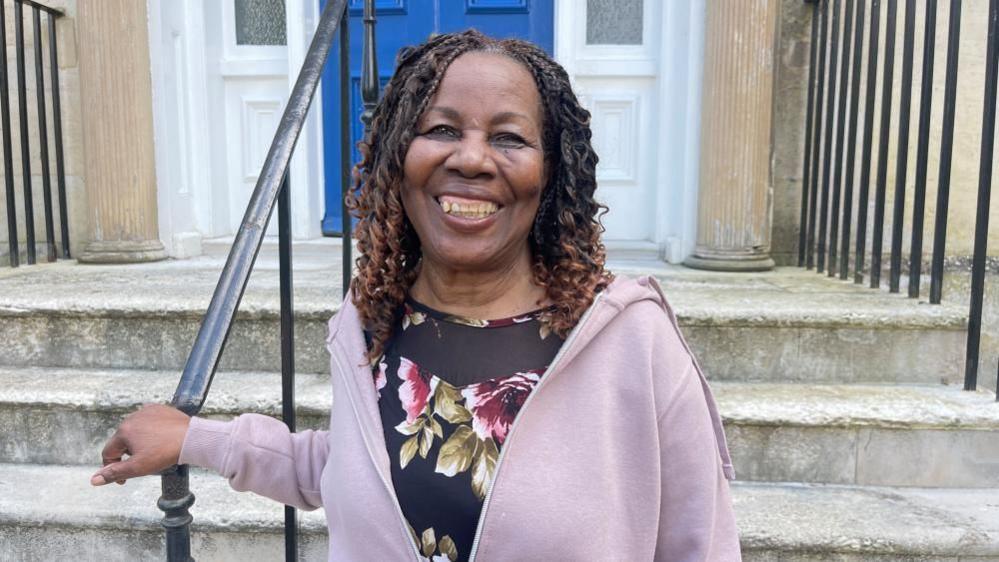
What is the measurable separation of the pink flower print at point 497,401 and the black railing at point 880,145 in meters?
2.05

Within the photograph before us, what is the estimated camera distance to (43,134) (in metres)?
3.80

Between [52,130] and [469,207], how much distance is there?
3.66 metres

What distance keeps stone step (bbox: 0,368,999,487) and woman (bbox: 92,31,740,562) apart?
1124 millimetres

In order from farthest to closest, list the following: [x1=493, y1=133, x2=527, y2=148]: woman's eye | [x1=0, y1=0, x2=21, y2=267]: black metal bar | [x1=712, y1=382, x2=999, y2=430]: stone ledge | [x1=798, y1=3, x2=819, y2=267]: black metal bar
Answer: [x1=798, y1=3, x2=819, y2=267]: black metal bar < [x1=0, y1=0, x2=21, y2=267]: black metal bar < [x1=712, y1=382, x2=999, y2=430]: stone ledge < [x1=493, y1=133, x2=527, y2=148]: woman's eye

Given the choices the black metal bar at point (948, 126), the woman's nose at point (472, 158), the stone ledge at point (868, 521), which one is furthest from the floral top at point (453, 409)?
the black metal bar at point (948, 126)

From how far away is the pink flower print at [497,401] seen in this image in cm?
121

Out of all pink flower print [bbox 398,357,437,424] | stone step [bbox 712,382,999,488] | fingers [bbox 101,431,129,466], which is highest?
pink flower print [bbox 398,357,437,424]

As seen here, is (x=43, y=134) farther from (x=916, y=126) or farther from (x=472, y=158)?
(x=916, y=126)

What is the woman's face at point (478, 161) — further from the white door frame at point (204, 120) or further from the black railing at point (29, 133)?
the black railing at point (29, 133)

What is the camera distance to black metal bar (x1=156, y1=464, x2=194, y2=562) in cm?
127

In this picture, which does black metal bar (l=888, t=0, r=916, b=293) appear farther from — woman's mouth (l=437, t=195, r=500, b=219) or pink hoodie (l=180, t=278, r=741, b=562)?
woman's mouth (l=437, t=195, r=500, b=219)

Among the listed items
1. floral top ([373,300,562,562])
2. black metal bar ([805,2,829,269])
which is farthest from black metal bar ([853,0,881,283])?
floral top ([373,300,562,562])

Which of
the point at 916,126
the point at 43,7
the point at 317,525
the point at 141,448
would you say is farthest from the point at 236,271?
the point at 916,126

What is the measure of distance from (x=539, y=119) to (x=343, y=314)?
526 mm
